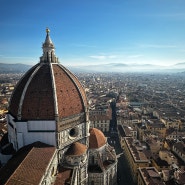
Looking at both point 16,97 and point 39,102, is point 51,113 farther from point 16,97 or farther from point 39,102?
point 16,97

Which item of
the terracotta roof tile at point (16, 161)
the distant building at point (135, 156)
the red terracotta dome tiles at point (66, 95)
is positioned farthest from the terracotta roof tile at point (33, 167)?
the distant building at point (135, 156)

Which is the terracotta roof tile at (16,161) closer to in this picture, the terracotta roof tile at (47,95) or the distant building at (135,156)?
the terracotta roof tile at (47,95)

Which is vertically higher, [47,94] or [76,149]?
[47,94]

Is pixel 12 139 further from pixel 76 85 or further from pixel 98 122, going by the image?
pixel 98 122

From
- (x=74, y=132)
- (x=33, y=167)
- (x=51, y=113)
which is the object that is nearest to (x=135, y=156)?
(x=74, y=132)

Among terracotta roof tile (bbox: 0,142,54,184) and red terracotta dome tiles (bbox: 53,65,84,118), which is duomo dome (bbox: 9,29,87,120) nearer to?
red terracotta dome tiles (bbox: 53,65,84,118)

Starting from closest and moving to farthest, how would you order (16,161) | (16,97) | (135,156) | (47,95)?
(16,161) → (47,95) → (16,97) → (135,156)


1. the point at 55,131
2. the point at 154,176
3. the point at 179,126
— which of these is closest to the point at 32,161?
the point at 55,131

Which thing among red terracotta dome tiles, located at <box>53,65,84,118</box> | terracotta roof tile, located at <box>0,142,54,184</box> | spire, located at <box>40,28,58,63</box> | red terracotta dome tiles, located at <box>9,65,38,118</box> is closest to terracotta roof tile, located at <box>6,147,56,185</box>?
terracotta roof tile, located at <box>0,142,54,184</box>
